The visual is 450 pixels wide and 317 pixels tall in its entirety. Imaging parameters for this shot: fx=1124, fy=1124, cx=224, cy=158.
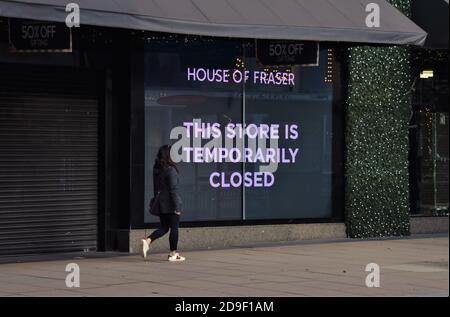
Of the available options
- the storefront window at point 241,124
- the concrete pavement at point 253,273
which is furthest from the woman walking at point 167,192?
the storefront window at point 241,124

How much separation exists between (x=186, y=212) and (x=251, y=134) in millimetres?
1953

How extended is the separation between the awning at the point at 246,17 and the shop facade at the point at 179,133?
59 mm

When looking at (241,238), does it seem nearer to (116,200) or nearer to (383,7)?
(116,200)

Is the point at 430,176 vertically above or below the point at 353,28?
below

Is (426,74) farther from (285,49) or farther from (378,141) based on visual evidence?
(285,49)

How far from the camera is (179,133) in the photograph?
19.2m

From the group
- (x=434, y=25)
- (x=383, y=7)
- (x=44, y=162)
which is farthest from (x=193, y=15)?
(x=434, y=25)

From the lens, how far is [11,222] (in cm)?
1759

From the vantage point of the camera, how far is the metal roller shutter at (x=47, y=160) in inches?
692

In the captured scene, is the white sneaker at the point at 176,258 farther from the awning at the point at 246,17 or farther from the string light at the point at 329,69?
the string light at the point at 329,69

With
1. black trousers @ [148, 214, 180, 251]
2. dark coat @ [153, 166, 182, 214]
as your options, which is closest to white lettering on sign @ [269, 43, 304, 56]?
dark coat @ [153, 166, 182, 214]

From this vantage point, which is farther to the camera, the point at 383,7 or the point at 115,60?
the point at 383,7
